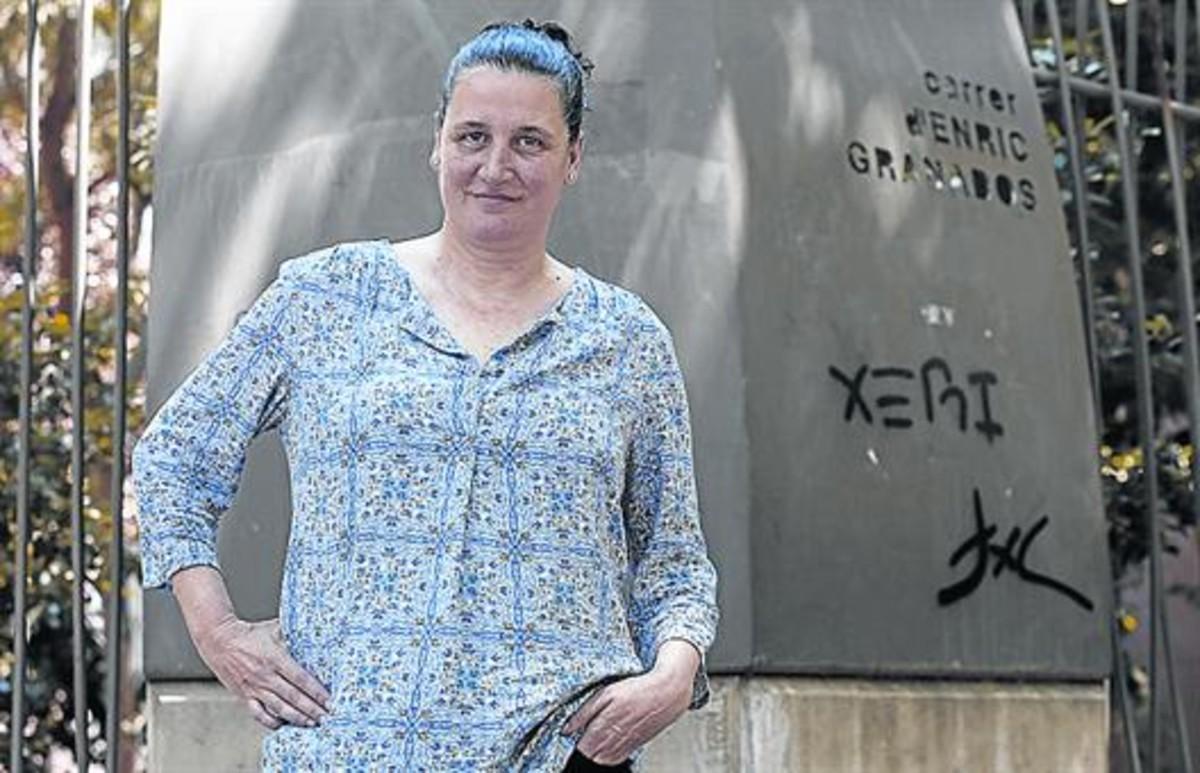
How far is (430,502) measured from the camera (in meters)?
3.00

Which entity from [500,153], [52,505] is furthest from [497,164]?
[52,505]

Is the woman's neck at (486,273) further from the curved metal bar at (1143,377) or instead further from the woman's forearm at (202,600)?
the curved metal bar at (1143,377)

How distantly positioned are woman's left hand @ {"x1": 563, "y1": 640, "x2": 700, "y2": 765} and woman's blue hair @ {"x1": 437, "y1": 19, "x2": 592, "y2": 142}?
0.70 meters

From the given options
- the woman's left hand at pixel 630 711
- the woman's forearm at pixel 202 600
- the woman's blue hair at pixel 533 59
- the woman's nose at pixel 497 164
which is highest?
the woman's blue hair at pixel 533 59

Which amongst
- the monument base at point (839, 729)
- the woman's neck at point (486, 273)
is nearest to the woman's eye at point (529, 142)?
the woman's neck at point (486, 273)

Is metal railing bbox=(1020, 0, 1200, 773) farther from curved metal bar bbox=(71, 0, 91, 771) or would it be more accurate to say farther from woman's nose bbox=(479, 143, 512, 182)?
woman's nose bbox=(479, 143, 512, 182)

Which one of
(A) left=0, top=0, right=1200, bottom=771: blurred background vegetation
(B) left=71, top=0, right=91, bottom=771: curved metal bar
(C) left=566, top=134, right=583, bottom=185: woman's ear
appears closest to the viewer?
(C) left=566, top=134, right=583, bottom=185: woman's ear

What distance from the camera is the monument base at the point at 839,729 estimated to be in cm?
513

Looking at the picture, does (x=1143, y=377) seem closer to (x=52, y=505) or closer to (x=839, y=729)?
(x=839, y=729)

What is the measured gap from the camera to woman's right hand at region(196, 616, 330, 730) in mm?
3006

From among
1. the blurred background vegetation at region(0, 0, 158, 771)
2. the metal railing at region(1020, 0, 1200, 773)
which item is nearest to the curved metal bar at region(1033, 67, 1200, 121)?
the metal railing at region(1020, 0, 1200, 773)

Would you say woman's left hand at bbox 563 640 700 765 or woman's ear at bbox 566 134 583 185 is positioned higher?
woman's ear at bbox 566 134 583 185

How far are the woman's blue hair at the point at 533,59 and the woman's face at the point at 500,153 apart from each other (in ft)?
0.04

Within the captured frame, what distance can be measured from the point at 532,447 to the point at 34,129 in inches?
120
